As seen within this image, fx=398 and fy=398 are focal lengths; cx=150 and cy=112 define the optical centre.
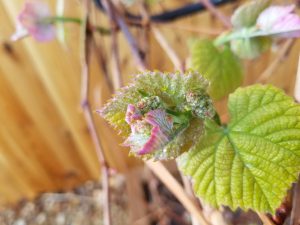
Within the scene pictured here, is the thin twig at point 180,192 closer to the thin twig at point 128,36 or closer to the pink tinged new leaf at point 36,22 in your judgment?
the thin twig at point 128,36

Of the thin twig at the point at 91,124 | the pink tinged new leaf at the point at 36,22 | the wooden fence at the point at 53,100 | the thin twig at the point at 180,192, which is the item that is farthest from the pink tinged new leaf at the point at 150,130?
the wooden fence at the point at 53,100

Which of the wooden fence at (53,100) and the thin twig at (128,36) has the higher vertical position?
the wooden fence at (53,100)

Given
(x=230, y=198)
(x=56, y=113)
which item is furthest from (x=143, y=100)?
(x=56, y=113)

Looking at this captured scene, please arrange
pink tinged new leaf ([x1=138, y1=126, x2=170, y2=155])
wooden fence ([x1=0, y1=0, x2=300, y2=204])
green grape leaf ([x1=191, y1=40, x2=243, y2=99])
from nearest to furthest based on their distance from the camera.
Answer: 1. pink tinged new leaf ([x1=138, y1=126, x2=170, y2=155])
2. green grape leaf ([x1=191, y1=40, x2=243, y2=99])
3. wooden fence ([x1=0, y1=0, x2=300, y2=204])

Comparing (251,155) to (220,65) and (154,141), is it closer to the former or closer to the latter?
(154,141)

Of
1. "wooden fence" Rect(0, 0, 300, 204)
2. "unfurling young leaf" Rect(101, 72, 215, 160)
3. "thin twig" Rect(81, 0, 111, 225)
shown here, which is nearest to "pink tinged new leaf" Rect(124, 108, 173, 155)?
"unfurling young leaf" Rect(101, 72, 215, 160)

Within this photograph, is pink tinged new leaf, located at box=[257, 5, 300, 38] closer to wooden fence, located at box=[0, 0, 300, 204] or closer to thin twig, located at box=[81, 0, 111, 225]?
thin twig, located at box=[81, 0, 111, 225]
